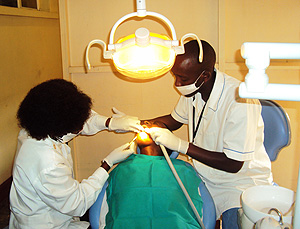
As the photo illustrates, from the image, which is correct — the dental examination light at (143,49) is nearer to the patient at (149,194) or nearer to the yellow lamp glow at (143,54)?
the yellow lamp glow at (143,54)

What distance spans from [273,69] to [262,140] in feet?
2.40

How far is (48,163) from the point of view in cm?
139

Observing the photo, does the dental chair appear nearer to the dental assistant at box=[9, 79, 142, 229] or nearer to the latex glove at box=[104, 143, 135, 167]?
the dental assistant at box=[9, 79, 142, 229]

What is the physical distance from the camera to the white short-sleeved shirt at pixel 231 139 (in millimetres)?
1531

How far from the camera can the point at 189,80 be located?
166cm

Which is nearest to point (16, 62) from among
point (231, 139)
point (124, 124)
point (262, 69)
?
point (124, 124)

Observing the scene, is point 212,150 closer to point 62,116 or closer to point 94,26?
point 62,116

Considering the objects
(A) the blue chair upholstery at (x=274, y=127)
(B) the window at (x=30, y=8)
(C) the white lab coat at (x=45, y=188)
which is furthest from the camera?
(B) the window at (x=30, y=8)

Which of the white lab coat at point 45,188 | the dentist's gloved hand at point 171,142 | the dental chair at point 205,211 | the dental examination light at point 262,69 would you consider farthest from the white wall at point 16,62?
the dental examination light at point 262,69

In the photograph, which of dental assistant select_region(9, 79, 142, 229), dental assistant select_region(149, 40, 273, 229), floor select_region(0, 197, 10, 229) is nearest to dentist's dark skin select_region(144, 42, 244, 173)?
dental assistant select_region(149, 40, 273, 229)

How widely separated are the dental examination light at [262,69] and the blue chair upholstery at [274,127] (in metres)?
1.18

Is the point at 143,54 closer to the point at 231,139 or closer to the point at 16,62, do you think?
the point at 231,139

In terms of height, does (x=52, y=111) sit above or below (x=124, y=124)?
above

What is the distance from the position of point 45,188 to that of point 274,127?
4.00ft
